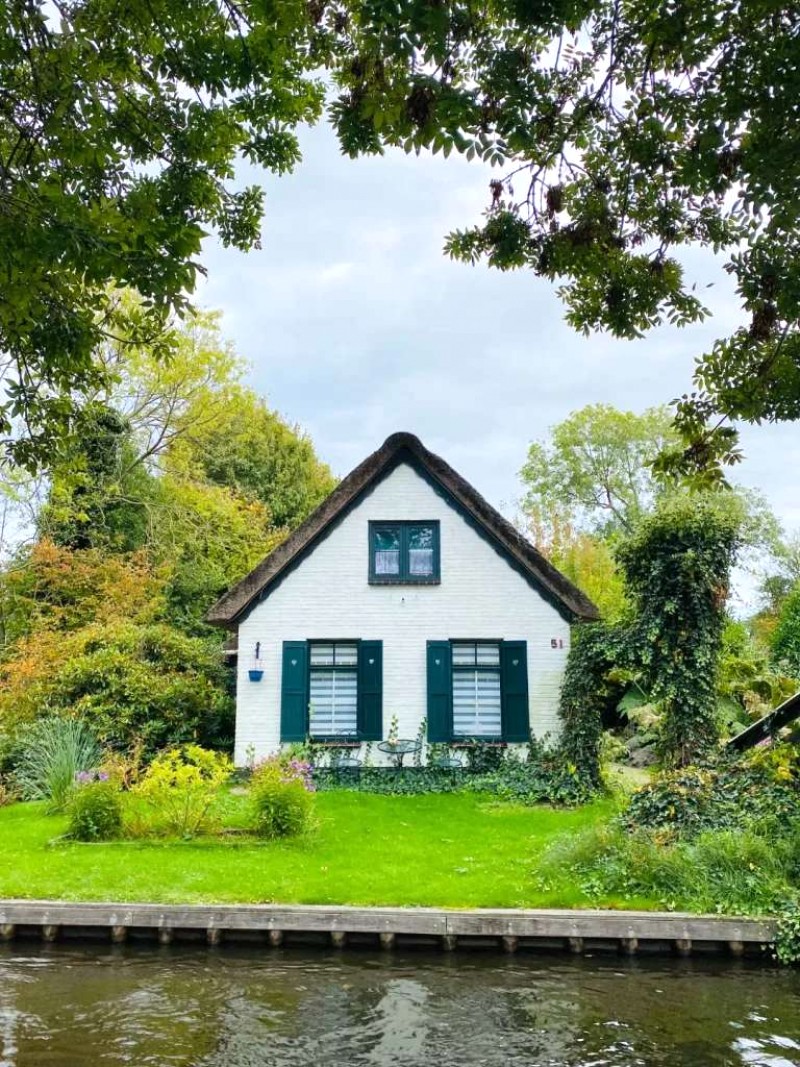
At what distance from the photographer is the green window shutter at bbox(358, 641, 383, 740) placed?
14055mm

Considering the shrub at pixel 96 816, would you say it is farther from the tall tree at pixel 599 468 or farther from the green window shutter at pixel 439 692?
the tall tree at pixel 599 468

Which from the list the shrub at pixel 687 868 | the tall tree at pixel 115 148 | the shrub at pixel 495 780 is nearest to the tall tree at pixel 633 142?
the tall tree at pixel 115 148

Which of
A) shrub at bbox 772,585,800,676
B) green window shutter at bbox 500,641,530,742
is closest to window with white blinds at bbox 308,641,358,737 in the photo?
green window shutter at bbox 500,641,530,742

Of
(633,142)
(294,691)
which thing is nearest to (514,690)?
(294,691)

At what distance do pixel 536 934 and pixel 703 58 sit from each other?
6.37 meters

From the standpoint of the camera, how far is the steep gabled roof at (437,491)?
14.4 metres

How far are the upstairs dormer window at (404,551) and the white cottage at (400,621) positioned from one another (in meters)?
0.02

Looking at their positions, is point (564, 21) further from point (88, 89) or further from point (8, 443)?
point (8, 443)

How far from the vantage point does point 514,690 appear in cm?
1412

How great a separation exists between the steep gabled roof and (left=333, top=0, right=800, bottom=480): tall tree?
9488 millimetres

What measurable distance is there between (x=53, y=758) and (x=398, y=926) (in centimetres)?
709

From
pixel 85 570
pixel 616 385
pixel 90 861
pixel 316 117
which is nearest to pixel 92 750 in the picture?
pixel 90 861

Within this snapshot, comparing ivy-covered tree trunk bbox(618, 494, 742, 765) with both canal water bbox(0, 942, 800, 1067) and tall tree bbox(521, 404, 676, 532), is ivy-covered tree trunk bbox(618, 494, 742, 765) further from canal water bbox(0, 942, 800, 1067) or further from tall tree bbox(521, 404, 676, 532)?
tall tree bbox(521, 404, 676, 532)

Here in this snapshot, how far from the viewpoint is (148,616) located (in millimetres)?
17766
